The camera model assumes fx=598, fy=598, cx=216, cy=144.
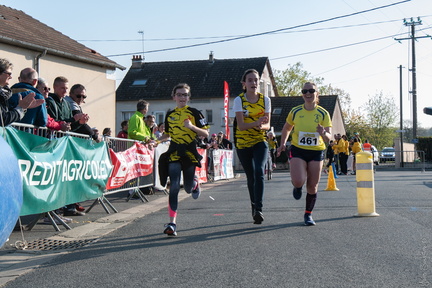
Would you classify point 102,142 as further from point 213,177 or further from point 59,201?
point 213,177

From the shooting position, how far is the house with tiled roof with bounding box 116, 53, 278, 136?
5605 cm

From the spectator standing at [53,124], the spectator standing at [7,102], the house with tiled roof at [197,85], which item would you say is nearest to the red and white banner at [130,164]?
the spectator standing at [53,124]

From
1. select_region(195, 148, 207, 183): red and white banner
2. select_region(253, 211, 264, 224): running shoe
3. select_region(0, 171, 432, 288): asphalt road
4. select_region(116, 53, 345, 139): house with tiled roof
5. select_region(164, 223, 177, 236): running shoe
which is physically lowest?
select_region(0, 171, 432, 288): asphalt road

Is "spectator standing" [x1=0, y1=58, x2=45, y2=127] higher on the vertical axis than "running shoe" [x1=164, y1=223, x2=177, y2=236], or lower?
higher

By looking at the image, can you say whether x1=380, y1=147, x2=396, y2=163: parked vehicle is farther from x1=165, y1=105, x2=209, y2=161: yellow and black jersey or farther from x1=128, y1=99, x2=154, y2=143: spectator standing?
x1=165, y1=105, x2=209, y2=161: yellow and black jersey

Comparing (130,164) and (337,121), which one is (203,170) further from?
(337,121)

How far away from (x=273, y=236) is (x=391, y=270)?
2108 mm

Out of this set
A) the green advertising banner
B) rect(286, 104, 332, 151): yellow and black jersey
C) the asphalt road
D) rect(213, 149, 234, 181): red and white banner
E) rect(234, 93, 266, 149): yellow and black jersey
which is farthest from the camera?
rect(213, 149, 234, 181): red and white banner

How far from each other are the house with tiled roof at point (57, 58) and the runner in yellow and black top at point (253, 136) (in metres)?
15.7

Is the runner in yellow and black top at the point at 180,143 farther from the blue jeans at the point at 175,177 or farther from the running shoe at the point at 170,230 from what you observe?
the running shoe at the point at 170,230

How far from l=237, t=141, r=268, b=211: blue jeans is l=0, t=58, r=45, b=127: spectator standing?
2806mm

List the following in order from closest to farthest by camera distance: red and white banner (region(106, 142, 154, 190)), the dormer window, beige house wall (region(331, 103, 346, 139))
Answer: red and white banner (region(106, 142, 154, 190))
the dormer window
beige house wall (region(331, 103, 346, 139))

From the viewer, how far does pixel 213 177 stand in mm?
21844

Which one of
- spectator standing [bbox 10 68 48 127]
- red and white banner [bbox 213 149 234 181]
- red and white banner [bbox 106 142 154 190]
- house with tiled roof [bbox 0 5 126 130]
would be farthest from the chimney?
spectator standing [bbox 10 68 48 127]
